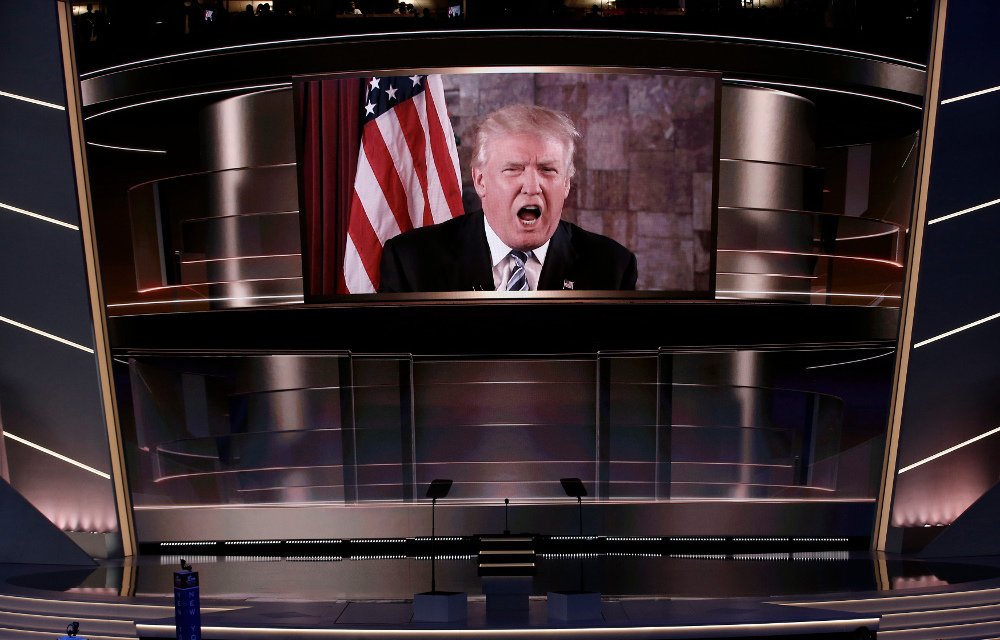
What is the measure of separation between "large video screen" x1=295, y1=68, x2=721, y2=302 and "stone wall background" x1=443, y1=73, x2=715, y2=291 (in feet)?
0.05

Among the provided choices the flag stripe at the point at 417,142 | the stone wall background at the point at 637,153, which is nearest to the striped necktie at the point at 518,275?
the stone wall background at the point at 637,153

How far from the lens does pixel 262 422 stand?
1229cm

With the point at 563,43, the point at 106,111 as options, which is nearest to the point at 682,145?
the point at 563,43

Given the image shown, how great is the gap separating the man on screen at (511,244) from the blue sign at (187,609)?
17.3ft

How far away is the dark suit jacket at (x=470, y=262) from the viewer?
35.3ft

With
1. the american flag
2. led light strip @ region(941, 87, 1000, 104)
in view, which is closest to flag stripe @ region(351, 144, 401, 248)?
the american flag

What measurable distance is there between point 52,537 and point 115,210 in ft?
31.8

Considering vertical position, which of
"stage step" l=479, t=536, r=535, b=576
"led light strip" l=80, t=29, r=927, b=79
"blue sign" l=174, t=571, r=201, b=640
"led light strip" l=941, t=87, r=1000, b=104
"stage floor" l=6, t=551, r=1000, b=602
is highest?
"led light strip" l=80, t=29, r=927, b=79

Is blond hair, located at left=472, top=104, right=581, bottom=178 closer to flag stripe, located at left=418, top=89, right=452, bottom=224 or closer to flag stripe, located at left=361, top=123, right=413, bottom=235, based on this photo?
flag stripe, located at left=418, top=89, right=452, bottom=224

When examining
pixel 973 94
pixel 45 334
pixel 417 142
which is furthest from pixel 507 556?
pixel 973 94

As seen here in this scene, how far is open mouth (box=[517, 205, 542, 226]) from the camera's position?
10.8 meters

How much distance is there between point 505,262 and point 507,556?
12.7ft

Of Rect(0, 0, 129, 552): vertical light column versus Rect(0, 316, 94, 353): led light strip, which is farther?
Rect(0, 316, 94, 353): led light strip

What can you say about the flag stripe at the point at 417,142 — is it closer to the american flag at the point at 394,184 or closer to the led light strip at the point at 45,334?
the american flag at the point at 394,184
